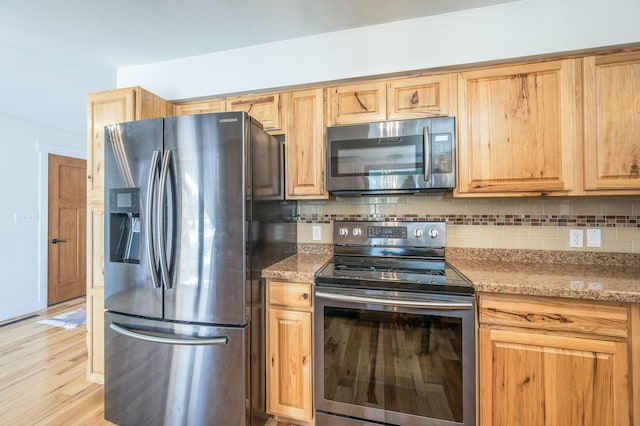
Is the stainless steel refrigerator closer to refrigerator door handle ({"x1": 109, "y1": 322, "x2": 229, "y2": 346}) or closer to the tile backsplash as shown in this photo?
refrigerator door handle ({"x1": 109, "y1": 322, "x2": 229, "y2": 346})

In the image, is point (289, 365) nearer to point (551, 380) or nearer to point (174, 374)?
point (174, 374)

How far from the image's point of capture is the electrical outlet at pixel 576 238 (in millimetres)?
1714

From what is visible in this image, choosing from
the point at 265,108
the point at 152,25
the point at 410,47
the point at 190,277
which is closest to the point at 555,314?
the point at 410,47

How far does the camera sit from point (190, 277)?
57.4 inches

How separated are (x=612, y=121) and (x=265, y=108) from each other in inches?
79.3

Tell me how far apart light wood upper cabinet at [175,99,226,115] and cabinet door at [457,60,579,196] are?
164cm

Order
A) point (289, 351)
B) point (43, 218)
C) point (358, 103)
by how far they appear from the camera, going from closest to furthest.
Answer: point (289, 351)
point (358, 103)
point (43, 218)

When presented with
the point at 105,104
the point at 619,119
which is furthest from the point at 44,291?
the point at 619,119

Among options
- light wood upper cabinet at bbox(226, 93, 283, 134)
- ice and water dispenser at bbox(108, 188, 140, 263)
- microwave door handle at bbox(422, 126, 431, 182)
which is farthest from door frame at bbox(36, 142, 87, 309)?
microwave door handle at bbox(422, 126, 431, 182)

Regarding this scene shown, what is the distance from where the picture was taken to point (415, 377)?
4.47 ft

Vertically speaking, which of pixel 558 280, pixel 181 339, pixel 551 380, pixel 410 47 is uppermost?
pixel 410 47

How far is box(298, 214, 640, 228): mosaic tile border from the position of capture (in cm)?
167

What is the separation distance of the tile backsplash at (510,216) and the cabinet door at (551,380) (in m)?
0.72

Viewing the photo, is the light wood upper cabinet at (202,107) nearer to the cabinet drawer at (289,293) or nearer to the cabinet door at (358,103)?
the cabinet door at (358,103)
